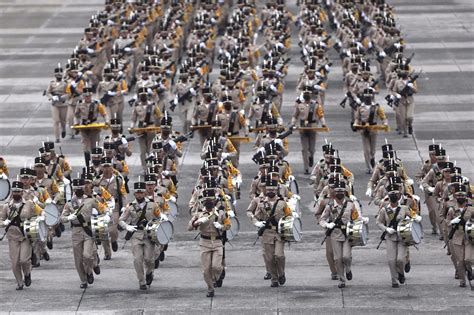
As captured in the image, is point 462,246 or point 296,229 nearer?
point 462,246

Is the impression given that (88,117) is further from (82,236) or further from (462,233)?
(462,233)

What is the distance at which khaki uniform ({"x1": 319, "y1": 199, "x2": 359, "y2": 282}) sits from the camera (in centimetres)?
2506

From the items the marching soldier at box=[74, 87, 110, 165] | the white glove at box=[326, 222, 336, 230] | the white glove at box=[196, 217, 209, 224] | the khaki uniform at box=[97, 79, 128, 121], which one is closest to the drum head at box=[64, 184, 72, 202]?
the white glove at box=[196, 217, 209, 224]

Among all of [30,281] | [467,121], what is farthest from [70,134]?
[30,281]

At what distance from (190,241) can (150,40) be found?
69.2 feet

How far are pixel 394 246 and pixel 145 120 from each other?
9.90 metres

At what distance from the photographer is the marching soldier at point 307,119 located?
33.3 metres

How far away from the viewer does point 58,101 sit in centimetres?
3666

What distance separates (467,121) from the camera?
3841 centimetres

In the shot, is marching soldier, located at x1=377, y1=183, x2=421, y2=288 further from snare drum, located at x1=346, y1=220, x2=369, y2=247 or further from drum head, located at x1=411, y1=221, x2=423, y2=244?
snare drum, located at x1=346, y1=220, x2=369, y2=247

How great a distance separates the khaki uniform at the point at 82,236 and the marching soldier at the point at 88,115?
8062mm

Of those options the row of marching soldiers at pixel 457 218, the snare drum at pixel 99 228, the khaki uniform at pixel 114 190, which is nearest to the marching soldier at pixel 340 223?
the row of marching soldiers at pixel 457 218

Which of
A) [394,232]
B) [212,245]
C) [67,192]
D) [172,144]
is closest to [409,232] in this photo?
[394,232]

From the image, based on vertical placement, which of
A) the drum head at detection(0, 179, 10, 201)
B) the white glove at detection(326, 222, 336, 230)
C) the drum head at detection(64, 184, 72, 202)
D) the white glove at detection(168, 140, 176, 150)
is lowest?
the drum head at detection(0, 179, 10, 201)
